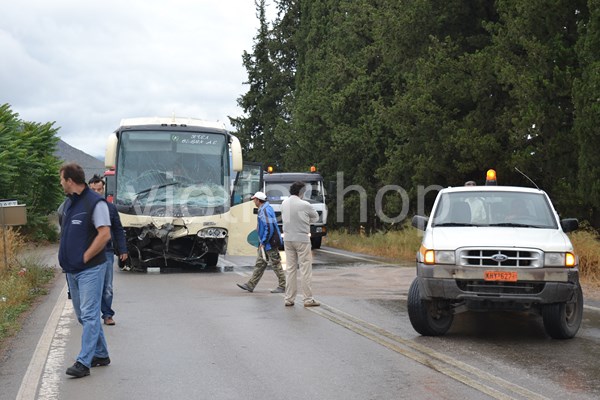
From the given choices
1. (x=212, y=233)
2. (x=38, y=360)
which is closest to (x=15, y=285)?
(x=212, y=233)

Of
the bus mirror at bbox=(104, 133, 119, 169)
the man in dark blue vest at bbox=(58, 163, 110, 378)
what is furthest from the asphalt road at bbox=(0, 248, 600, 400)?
the bus mirror at bbox=(104, 133, 119, 169)

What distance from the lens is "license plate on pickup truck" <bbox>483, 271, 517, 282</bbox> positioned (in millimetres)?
10102

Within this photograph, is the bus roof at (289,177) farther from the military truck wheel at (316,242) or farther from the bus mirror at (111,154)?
the bus mirror at (111,154)

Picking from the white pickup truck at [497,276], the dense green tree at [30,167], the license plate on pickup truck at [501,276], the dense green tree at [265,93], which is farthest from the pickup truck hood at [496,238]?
the dense green tree at [265,93]

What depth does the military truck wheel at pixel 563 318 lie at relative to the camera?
33.9 ft

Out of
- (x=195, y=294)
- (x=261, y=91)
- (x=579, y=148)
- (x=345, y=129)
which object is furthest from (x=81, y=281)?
(x=261, y=91)

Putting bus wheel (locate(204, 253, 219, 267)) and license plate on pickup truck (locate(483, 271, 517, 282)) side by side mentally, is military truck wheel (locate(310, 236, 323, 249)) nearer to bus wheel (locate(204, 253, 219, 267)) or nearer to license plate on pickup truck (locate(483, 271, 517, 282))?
bus wheel (locate(204, 253, 219, 267))

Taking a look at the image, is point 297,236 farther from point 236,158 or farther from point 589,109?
point 236,158

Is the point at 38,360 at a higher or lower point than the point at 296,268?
lower

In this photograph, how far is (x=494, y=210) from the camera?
458 inches

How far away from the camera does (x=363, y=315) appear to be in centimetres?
1261

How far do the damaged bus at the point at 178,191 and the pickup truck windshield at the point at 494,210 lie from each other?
9627 mm

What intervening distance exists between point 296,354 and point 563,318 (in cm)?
314

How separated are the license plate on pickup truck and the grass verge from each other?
5.81m
